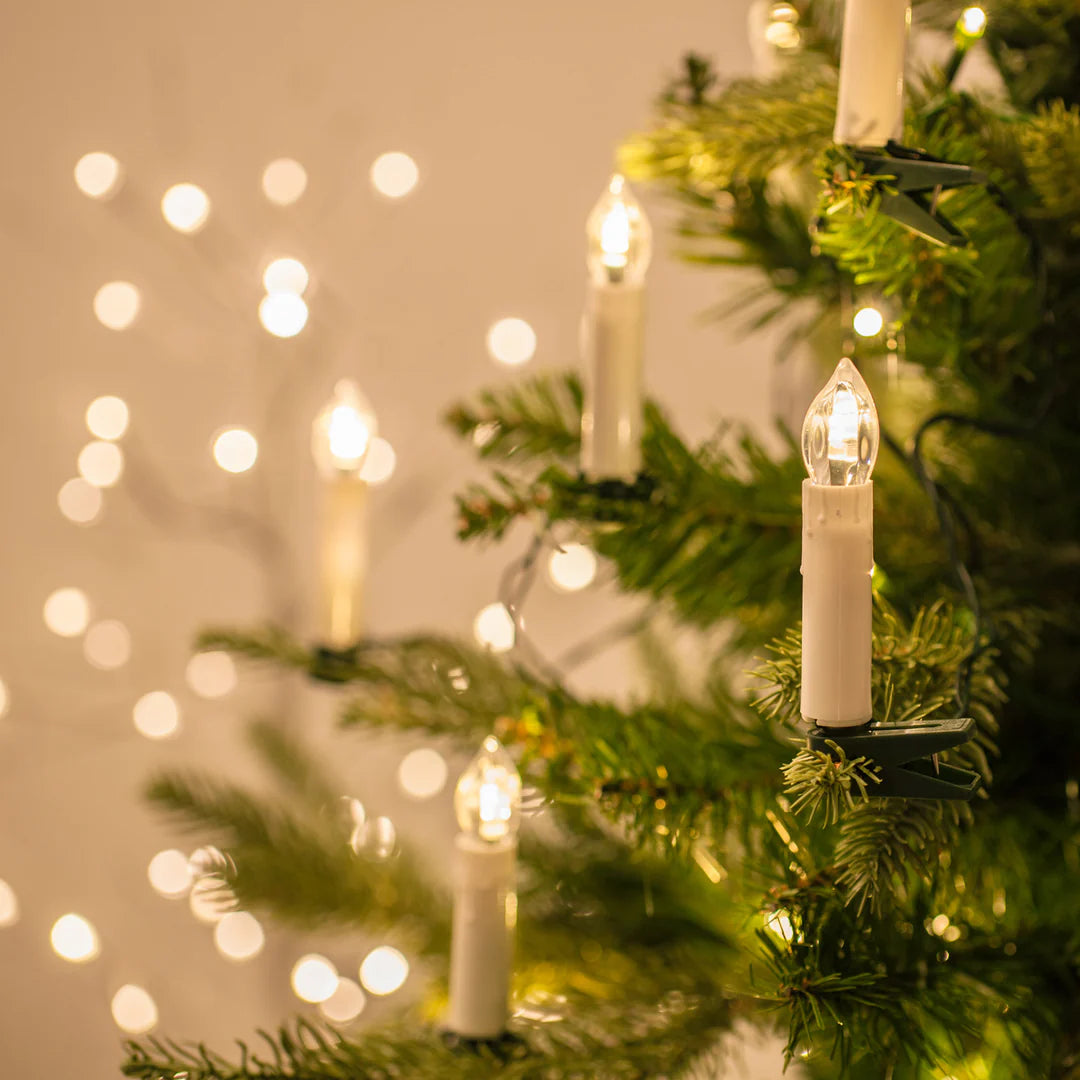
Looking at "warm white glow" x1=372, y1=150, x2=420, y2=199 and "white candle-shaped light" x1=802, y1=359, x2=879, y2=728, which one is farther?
"warm white glow" x1=372, y1=150, x2=420, y2=199

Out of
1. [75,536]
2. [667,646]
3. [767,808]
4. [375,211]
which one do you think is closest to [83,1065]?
[75,536]

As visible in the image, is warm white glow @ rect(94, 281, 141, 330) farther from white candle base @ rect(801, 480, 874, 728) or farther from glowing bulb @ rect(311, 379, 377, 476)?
white candle base @ rect(801, 480, 874, 728)

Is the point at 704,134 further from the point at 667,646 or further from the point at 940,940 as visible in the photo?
the point at 667,646

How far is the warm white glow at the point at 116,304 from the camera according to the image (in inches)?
43.3

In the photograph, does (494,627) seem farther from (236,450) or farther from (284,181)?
(284,181)

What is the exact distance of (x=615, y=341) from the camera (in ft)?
1.43

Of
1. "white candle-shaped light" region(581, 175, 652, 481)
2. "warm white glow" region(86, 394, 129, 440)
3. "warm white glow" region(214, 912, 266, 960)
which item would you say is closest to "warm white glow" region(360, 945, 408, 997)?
"warm white glow" region(214, 912, 266, 960)

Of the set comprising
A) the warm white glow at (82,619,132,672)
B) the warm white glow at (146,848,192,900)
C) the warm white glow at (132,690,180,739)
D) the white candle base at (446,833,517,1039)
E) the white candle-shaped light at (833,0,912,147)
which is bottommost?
the warm white glow at (146,848,192,900)

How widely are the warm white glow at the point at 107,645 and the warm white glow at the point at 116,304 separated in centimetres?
33

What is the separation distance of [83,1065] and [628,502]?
1079 millimetres

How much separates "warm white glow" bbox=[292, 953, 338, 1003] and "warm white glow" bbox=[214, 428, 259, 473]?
1.82 feet

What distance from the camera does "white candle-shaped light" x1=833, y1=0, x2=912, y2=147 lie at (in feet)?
1.06

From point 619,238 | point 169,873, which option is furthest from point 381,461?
point 619,238

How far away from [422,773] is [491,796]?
2.58 ft
